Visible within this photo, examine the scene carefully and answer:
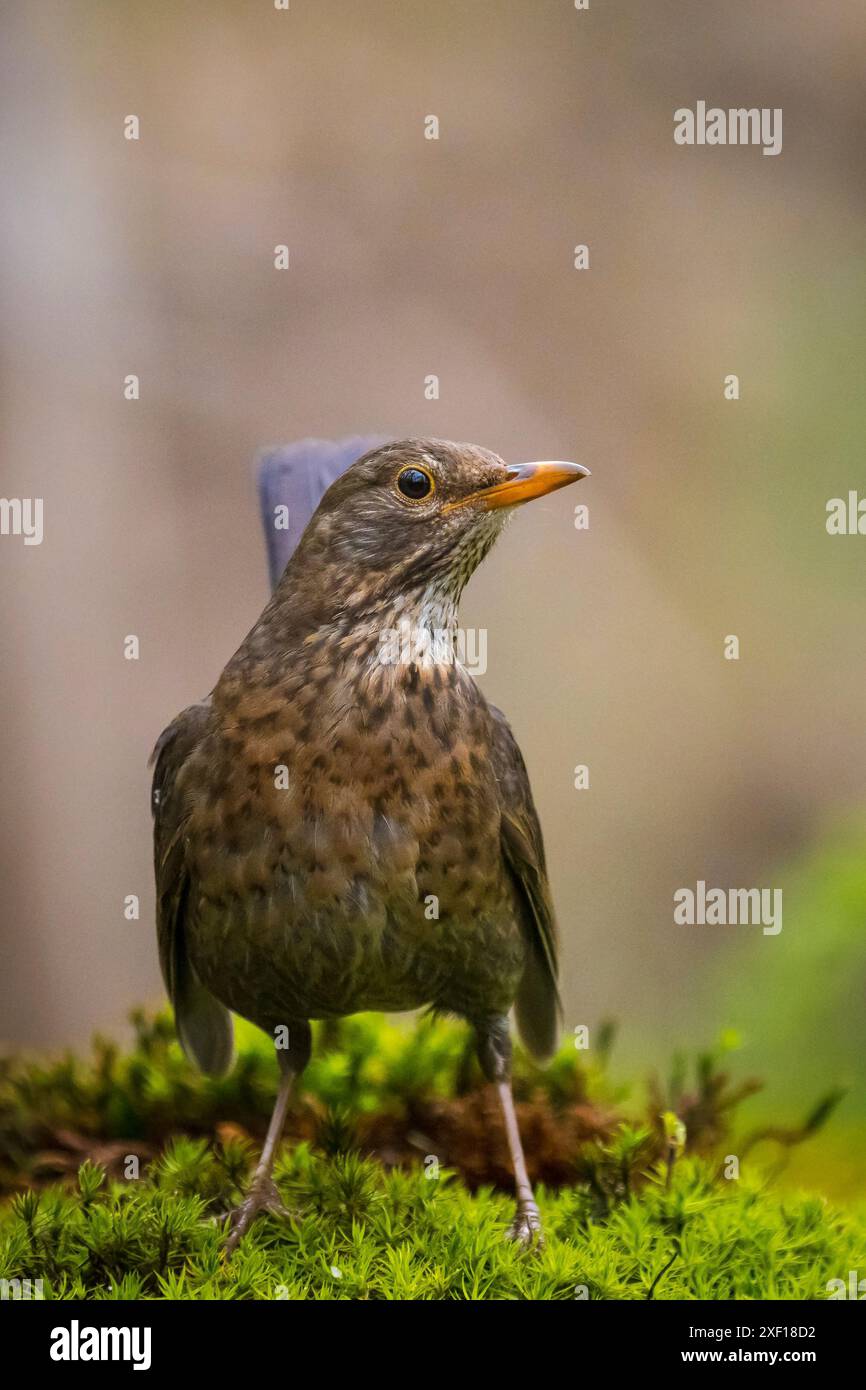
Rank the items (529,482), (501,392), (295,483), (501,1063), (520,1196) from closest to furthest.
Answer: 1. (529,482)
2. (520,1196)
3. (501,1063)
4. (295,483)
5. (501,392)

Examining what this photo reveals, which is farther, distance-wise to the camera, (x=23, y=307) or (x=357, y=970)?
(x=23, y=307)

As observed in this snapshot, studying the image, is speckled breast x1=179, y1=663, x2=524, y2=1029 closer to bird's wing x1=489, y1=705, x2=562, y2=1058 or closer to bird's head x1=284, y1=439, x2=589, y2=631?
bird's wing x1=489, y1=705, x2=562, y2=1058

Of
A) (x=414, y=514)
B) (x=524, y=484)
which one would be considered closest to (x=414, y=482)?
(x=414, y=514)

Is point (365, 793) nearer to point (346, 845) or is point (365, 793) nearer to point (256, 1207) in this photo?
point (346, 845)
